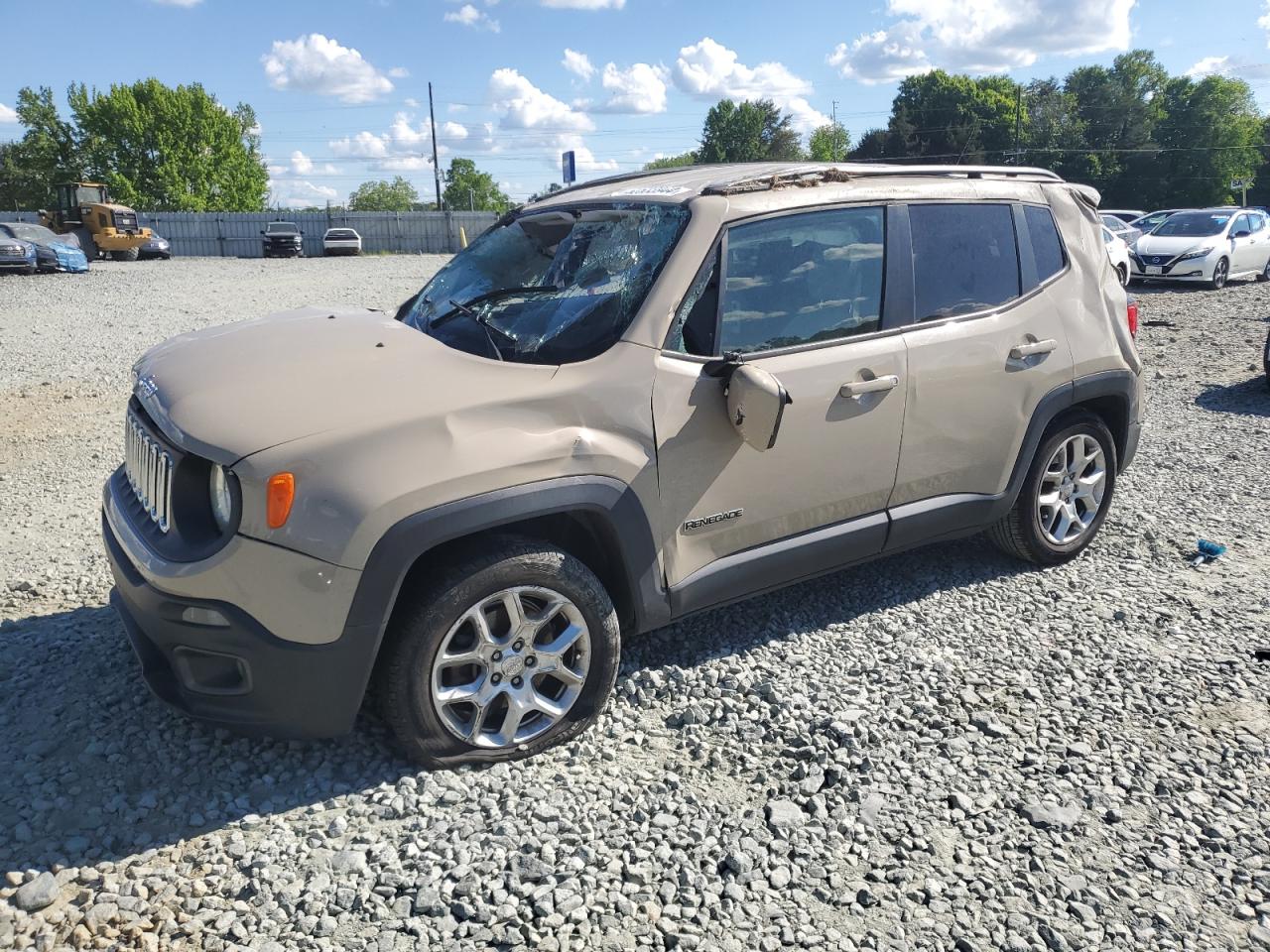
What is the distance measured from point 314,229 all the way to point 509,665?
49432 mm

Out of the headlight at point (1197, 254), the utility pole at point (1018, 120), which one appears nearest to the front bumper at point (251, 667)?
the headlight at point (1197, 254)

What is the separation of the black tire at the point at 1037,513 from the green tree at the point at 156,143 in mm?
79852

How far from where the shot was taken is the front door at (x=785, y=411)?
3412 mm

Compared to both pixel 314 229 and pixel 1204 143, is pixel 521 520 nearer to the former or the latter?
pixel 314 229

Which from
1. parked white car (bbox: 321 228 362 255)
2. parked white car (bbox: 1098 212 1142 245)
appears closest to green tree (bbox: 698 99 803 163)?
parked white car (bbox: 321 228 362 255)

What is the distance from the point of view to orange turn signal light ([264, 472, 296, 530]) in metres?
2.73

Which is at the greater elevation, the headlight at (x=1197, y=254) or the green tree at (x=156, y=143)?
the green tree at (x=156, y=143)

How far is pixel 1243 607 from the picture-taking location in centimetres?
445

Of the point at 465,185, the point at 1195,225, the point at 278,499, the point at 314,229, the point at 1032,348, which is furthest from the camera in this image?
the point at 465,185

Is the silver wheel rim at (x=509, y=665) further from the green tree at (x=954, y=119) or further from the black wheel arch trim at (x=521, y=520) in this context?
the green tree at (x=954, y=119)

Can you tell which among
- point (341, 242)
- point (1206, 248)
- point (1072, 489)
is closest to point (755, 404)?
point (1072, 489)

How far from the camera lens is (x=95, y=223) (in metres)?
35.7

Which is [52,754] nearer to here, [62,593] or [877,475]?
[62,593]

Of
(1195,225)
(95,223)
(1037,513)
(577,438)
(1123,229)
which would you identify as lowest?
(1037,513)
